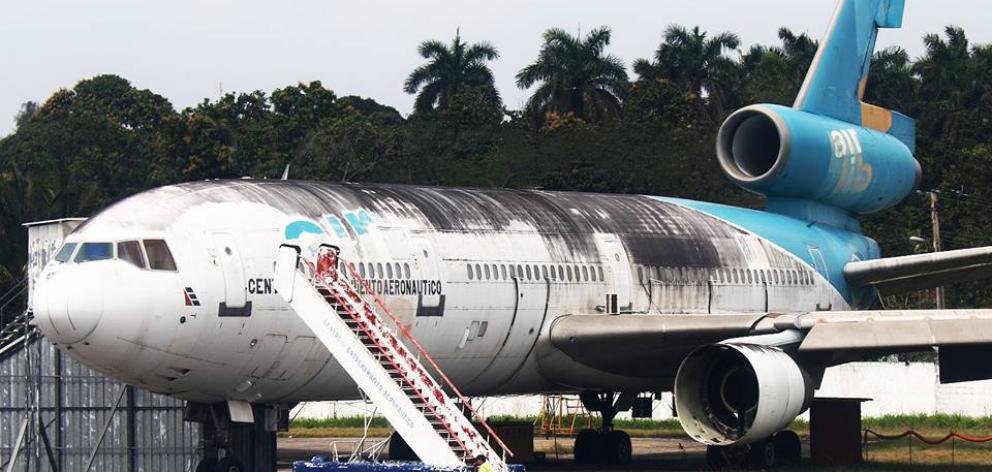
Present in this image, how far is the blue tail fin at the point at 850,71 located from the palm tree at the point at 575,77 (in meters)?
33.8

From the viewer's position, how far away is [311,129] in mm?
69562

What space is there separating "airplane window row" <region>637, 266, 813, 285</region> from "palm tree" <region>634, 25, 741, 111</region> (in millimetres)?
42107

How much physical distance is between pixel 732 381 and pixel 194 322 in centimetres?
778

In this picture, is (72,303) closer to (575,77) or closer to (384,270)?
(384,270)

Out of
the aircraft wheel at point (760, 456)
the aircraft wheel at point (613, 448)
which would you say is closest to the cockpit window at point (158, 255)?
the aircraft wheel at point (760, 456)

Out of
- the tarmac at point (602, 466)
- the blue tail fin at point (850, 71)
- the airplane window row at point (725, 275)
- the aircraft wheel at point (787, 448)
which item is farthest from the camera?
the blue tail fin at point (850, 71)

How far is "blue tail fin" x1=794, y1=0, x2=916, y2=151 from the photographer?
100 feet

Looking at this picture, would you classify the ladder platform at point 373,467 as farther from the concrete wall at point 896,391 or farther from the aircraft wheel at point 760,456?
the concrete wall at point 896,391

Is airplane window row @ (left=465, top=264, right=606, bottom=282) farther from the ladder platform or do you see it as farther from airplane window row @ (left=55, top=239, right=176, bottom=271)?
the ladder platform

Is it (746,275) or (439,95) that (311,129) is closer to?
(439,95)

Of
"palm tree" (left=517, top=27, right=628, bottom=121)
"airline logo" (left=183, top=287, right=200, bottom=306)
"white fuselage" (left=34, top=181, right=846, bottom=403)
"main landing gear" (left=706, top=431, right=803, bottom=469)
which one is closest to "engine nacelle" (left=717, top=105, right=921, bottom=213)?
"white fuselage" (left=34, top=181, right=846, bottom=403)

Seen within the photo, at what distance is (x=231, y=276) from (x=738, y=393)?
7.45 meters

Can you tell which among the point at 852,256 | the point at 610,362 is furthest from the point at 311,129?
the point at 610,362

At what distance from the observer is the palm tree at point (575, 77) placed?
66812mm
